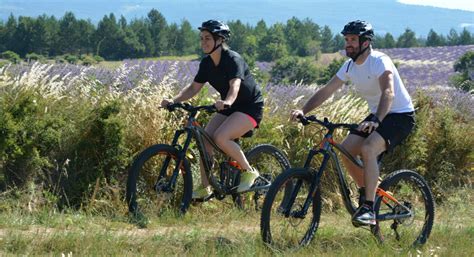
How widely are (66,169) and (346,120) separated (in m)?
4.01

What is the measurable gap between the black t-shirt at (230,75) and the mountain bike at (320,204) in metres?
1.05

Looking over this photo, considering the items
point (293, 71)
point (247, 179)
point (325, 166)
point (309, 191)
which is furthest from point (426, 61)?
point (309, 191)

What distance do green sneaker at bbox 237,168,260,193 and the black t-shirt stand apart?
0.74 m

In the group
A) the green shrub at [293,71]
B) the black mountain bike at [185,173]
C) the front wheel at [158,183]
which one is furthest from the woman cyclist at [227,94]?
the green shrub at [293,71]

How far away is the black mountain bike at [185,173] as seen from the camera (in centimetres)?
826

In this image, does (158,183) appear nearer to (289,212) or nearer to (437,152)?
(289,212)

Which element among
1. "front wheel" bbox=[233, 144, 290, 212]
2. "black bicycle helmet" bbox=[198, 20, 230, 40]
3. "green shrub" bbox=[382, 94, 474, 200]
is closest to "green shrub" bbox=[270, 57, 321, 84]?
"green shrub" bbox=[382, 94, 474, 200]

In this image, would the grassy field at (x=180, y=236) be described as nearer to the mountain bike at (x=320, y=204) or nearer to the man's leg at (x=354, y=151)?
the mountain bike at (x=320, y=204)

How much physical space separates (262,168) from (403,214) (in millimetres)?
2139

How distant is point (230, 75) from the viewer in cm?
818

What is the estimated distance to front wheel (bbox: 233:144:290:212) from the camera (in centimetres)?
921

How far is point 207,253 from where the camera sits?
7.24 metres

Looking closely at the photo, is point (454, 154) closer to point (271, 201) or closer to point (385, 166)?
point (385, 166)

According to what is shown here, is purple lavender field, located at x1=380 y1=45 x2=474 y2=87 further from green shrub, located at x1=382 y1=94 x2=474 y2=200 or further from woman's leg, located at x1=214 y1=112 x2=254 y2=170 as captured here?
woman's leg, located at x1=214 y1=112 x2=254 y2=170
